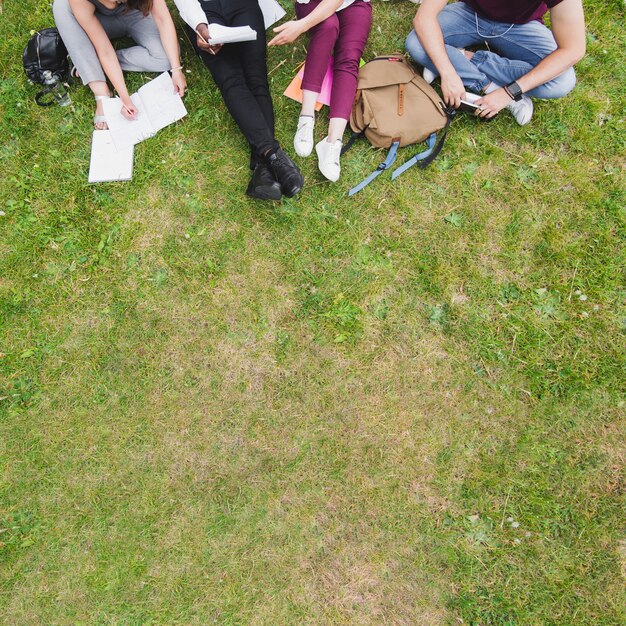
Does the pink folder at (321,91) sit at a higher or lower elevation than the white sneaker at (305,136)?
higher

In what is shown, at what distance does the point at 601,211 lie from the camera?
13.4 feet

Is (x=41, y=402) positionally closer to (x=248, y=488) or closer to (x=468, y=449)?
(x=248, y=488)

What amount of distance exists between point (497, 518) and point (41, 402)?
3758mm

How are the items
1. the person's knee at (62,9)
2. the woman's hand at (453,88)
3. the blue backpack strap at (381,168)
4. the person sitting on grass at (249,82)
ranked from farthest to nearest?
the blue backpack strap at (381,168) → the woman's hand at (453,88) → the person's knee at (62,9) → the person sitting on grass at (249,82)

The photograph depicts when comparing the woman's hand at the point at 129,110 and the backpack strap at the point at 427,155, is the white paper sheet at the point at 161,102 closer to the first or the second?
the woman's hand at the point at 129,110

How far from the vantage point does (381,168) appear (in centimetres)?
408

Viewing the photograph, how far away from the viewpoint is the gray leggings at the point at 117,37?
389 cm

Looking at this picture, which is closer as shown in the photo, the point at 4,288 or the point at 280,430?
the point at 280,430

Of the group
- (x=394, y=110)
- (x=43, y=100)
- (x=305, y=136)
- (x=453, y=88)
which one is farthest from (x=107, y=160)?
(x=453, y=88)

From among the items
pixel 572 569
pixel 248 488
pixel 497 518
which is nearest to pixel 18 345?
pixel 248 488

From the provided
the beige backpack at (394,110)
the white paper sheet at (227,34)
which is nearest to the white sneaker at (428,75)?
the beige backpack at (394,110)

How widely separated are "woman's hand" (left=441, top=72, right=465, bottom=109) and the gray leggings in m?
2.48

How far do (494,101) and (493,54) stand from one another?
1.54 ft

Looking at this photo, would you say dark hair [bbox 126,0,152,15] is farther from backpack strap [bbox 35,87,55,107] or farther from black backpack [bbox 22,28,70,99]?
backpack strap [bbox 35,87,55,107]
